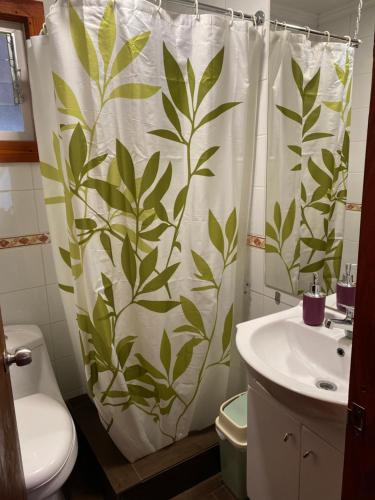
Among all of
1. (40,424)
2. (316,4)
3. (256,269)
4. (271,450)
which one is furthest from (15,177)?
(271,450)

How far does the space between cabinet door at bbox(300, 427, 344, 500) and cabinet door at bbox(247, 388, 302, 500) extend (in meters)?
0.03

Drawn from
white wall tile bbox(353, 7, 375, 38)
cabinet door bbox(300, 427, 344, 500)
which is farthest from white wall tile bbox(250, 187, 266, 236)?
cabinet door bbox(300, 427, 344, 500)

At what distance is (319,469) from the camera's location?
1.06m

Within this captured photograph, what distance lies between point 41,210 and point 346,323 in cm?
147

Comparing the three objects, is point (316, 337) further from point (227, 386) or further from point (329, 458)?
point (227, 386)

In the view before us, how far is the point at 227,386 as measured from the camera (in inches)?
75.0

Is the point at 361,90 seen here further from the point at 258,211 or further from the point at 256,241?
the point at 256,241

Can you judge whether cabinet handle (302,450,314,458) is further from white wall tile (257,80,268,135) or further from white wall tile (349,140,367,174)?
white wall tile (257,80,268,135)

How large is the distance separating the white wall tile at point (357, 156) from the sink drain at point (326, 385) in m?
0.73

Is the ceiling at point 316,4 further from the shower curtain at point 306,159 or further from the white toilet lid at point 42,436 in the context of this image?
the white toilet lid at point 42,436

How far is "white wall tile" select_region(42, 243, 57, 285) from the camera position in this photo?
1.84m

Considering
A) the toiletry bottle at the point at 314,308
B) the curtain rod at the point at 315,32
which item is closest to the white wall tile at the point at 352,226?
the toiletry bottle at the point at 314,308

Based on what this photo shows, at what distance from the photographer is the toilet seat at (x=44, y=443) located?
125 centimetres

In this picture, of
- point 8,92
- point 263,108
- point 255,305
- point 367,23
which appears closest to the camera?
point 367,23
